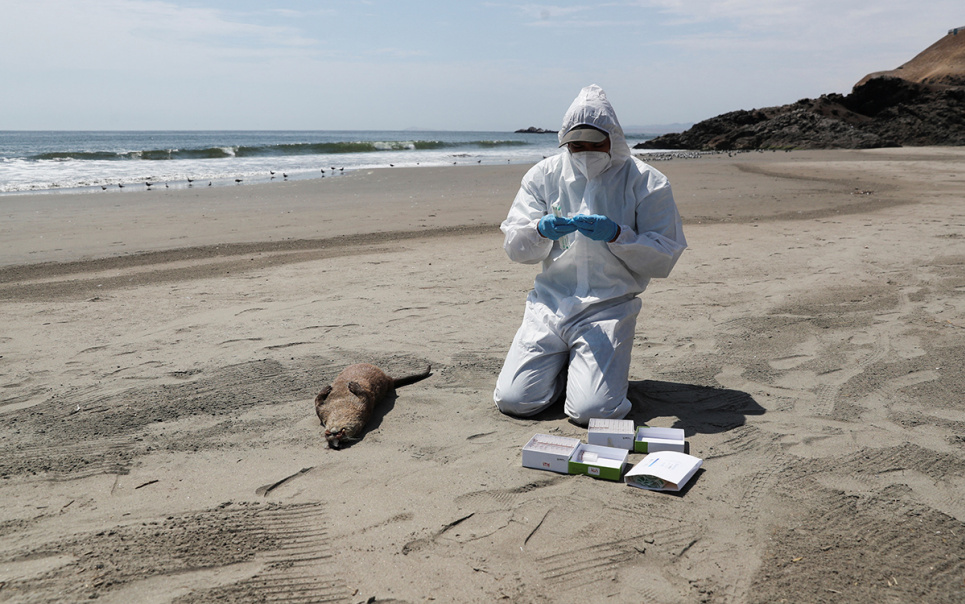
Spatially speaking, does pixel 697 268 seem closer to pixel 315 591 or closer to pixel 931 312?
pixel 931 312

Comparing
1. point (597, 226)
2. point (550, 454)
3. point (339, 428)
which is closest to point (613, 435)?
point (550, 454)

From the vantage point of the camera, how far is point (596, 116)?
393 centimetres

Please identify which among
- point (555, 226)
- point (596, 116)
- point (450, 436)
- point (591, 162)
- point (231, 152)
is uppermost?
point (596, 116)

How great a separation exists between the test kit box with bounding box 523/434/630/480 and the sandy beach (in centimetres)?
7

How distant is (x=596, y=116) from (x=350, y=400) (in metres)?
2.21

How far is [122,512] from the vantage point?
2998 millimetres

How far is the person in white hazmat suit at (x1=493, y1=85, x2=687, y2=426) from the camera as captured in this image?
3.95m

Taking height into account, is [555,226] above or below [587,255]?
above

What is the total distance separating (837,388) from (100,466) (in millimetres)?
4357

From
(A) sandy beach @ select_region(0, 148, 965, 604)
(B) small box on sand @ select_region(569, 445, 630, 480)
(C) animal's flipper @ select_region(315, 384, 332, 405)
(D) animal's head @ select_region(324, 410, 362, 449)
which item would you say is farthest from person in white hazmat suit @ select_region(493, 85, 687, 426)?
(C) animal's flipper @ select_region(315, 384, 332, 405)

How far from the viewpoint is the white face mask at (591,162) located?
4.04 meters

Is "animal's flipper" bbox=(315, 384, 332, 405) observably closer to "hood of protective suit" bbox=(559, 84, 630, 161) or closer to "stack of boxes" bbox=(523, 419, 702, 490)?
"stack of boxes" bbox=(523, 419, 702, 490)

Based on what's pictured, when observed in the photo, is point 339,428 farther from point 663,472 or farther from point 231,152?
point 231,152

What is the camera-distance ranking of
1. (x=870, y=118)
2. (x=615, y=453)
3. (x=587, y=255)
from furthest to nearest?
(x=870, y=118), (x=587, y=255), (x=615, y=453)
